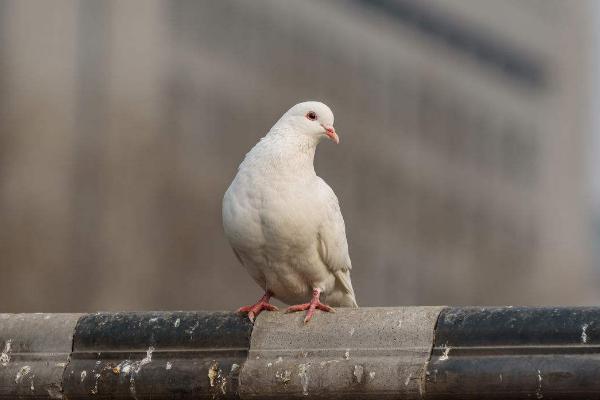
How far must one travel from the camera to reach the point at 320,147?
5706 cm

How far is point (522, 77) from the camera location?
233ft

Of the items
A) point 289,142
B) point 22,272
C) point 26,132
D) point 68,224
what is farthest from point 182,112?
point 289,142

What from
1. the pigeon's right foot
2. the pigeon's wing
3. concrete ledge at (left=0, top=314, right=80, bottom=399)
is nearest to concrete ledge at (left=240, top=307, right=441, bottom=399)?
the pigeon's right foot

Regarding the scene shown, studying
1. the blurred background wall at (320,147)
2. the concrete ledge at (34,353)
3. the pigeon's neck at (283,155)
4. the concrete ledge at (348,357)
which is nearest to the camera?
the concrete ledge at (348,357)

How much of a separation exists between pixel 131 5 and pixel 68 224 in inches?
567

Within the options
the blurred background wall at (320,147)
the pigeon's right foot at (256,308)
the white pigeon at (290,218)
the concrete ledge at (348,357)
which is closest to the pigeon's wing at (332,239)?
the white pigeon at (290,218)

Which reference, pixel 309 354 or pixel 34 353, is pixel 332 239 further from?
pixel 34 353

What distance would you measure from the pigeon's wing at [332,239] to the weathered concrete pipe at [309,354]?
4.07 feet

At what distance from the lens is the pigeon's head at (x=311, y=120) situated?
31.8 feet

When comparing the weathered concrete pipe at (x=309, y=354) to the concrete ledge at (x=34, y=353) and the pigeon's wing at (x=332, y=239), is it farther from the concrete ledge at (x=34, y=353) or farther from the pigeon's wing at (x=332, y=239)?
the pigeon's wing at (x=332, y=239)

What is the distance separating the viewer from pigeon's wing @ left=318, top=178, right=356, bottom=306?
9.38 meters

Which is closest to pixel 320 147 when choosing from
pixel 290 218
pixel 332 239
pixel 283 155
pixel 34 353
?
pixel 332 239

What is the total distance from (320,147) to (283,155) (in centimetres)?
4780

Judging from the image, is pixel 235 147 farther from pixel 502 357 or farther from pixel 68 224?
pixel 502 357
